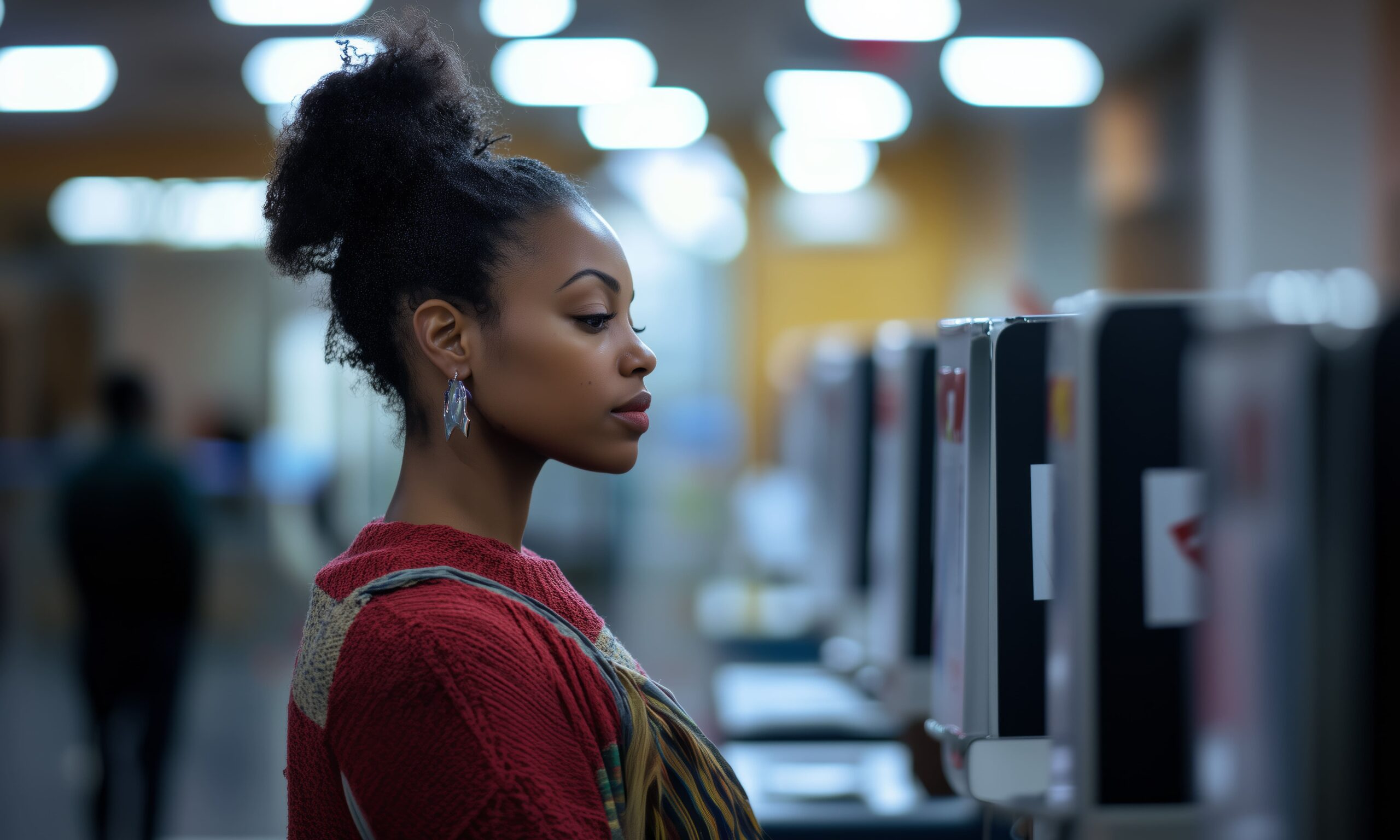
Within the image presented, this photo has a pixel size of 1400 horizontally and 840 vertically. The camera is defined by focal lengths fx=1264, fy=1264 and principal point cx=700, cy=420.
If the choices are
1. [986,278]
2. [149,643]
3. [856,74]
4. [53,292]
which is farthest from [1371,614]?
[53,292]

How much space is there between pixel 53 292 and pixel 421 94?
27.4ft

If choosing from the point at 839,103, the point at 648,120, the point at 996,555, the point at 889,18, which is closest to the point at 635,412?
the point at 996,555

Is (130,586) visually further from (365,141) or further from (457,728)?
(457,728)

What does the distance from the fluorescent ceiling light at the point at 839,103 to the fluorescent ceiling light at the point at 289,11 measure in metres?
1.76

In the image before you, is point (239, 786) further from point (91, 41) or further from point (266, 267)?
point (266, 267)

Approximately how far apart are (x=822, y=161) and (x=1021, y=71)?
9.81 ft

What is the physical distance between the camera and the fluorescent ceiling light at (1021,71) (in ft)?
15.6

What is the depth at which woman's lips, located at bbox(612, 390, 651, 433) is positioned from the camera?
3.08 feet

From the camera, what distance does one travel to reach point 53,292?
8.28 meters

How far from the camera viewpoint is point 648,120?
6.93 m

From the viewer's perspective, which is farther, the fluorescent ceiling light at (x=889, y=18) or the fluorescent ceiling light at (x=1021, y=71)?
the fluorescent ceiling light at (x=1021, y=71)

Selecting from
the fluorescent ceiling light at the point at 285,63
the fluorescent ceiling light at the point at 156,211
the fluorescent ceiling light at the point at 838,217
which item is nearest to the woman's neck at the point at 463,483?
the fluorescent ceiling light at the point at 285,63

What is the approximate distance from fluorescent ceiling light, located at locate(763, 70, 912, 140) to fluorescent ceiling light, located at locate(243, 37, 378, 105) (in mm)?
1870

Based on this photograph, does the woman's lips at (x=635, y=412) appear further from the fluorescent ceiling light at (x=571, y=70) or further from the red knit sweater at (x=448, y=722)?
the fluorescent ceiling light at (x=571, y=70)
